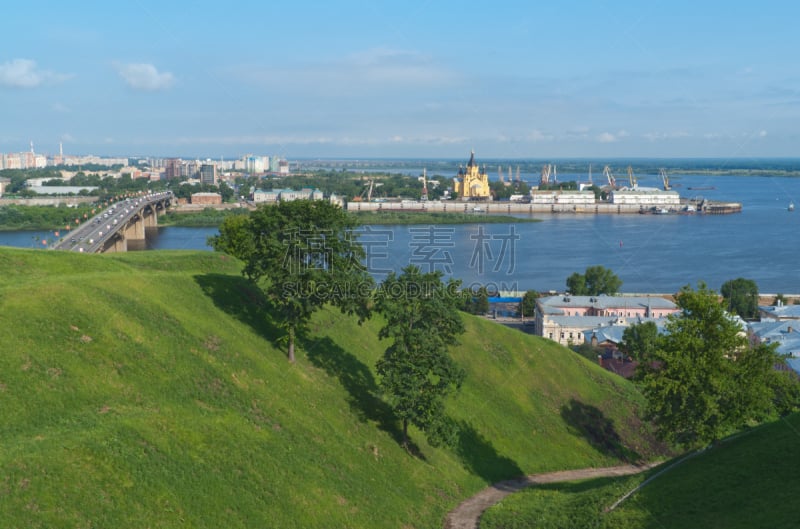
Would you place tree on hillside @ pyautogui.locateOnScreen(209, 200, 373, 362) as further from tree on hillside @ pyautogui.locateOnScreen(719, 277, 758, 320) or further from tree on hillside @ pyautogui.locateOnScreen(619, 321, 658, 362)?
tree on hillside @ pyautogui.locateOnScreen(719, 277, 758, 320)

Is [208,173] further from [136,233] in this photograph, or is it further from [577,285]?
[577,285]

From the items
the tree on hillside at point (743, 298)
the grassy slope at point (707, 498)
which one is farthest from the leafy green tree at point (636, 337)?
the grassy slope at point (707, 498)

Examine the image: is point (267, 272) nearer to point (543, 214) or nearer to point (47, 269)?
point (47, 269)

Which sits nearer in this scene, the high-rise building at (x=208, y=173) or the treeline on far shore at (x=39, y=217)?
the treeline on far shore at (x=39, y=217)

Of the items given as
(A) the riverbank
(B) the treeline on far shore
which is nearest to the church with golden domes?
(A) the riverbank

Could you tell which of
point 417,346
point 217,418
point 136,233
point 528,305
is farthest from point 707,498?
point 136,233

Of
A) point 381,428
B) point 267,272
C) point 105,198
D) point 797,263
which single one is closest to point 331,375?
point 381,428

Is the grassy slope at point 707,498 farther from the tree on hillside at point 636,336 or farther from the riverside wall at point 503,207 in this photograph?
the riverside wall at point 503,207
